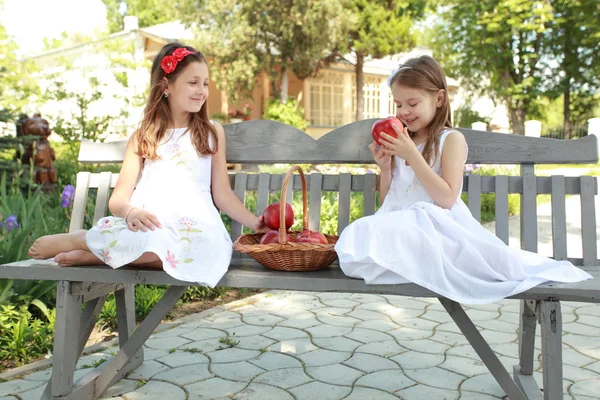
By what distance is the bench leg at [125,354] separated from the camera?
Result: 7.98 ft

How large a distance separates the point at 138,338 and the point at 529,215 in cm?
179

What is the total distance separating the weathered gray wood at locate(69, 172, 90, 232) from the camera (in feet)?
10.1

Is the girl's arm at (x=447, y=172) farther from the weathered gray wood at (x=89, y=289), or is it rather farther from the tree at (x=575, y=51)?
the tree at (x=575, y=51)

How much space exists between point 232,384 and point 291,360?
1.41 feet

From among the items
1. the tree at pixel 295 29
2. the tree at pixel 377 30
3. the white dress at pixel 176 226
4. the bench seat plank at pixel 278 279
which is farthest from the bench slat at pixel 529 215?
the tree at pixel 377 30

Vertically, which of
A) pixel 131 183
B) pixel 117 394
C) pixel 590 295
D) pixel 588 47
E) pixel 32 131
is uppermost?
pixel 588 47

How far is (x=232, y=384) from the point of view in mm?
2814

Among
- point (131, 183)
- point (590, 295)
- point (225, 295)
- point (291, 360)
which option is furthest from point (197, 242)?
point (225, 295)

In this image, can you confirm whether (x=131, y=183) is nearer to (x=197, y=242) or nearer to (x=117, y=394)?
(x=197, y=242)

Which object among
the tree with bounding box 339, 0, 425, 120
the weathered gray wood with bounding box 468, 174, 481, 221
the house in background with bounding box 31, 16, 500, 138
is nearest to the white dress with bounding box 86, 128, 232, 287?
the weathered gray wood with bounding box 468, 174, 481, 221

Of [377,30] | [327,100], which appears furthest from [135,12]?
[377,30]

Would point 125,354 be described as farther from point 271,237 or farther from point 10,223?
point 10,223

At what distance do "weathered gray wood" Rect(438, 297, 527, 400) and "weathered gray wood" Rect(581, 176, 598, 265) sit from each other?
2.42 ft

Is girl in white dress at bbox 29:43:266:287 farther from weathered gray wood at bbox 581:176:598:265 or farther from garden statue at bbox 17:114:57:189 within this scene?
garden statue at bbox 17:114:57:189
